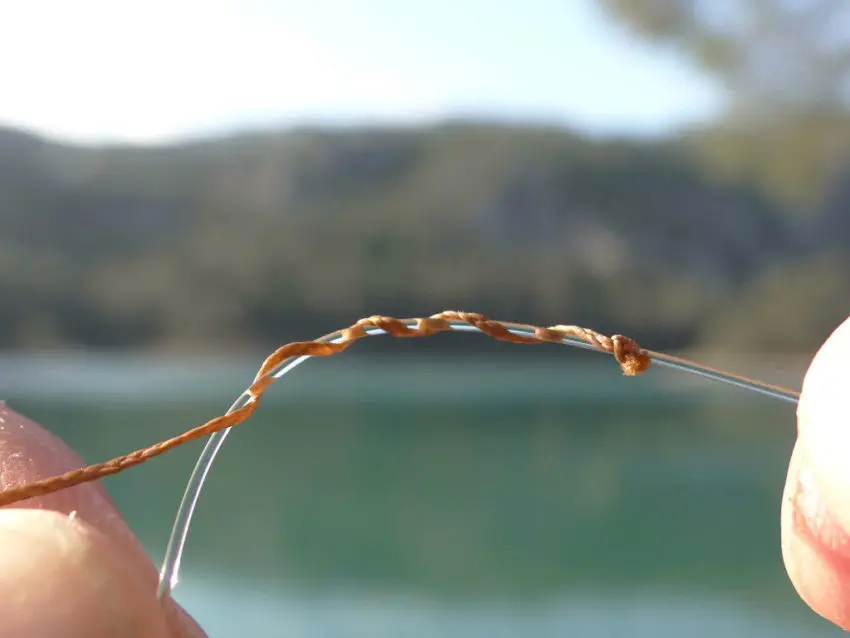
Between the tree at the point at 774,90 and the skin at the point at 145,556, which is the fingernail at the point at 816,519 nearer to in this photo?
the skin at the point at 145,556

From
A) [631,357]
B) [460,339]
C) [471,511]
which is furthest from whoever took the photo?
[460,339]

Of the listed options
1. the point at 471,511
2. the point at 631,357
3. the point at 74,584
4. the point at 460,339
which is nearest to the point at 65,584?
the point at 74,584

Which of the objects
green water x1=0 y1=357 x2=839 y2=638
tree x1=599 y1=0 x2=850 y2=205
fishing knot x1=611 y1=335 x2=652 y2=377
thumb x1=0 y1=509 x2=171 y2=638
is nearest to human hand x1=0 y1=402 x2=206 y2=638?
thumb x1=0 y1=509 x2=171 y2=638

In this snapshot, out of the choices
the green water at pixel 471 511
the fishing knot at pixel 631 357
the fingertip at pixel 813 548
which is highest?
the fishing knot at pixel 631 357

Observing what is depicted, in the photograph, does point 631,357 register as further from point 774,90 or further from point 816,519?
point 774,90

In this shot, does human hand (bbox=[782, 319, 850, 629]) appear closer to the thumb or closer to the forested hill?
the thumb

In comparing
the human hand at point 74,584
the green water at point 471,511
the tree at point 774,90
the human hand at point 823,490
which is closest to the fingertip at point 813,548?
the human hand at point 823,490

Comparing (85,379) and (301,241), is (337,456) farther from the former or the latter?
(301,241)
